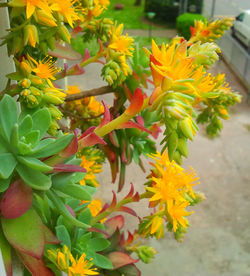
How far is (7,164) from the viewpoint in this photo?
0.45 metres

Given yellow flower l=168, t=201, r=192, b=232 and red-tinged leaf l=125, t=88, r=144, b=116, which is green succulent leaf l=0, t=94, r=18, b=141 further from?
yellow flower l=168, t=201, r=192, b=232

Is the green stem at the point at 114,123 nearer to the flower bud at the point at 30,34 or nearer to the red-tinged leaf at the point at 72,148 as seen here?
the red-tinged leaf at the point at 72,148

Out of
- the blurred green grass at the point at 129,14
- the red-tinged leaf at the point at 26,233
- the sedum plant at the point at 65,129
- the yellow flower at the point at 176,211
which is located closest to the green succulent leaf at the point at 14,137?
the sedum plant at the point at 65,129

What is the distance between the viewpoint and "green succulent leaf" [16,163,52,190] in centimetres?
44

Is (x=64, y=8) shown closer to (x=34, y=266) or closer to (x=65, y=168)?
(x=65, y=168)

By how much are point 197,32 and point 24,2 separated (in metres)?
0.39

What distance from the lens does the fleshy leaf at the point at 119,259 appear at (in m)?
0.87

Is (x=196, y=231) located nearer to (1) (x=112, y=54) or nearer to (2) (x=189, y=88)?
(1) (x=112, y=54)

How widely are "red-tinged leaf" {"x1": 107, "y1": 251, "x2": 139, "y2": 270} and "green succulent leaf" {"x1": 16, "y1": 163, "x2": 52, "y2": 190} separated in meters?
0.49

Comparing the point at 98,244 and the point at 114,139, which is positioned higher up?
the point at 114,139

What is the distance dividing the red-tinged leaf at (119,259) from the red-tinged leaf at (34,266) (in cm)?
33

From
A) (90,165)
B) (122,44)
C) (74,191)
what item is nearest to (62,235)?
(74,191)

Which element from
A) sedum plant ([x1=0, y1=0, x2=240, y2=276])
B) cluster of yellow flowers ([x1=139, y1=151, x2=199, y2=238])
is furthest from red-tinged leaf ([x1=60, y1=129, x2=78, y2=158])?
cluster of yellow flowers ([x1=139, y1=151, x2=199, y2=238])

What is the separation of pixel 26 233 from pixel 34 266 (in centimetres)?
8
